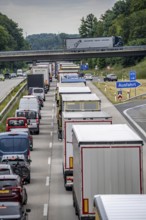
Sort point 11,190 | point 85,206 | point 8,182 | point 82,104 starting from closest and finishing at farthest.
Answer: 1. point 85,206
2. point 11,190
3. point 8,182
4. point 82,104

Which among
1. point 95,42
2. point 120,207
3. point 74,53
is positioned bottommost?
point 74,53

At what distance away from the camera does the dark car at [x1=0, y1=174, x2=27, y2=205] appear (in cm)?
2058

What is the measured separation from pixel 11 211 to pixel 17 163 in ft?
32.0

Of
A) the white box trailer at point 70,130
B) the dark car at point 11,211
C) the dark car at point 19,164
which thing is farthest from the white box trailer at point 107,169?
the dark car at point 19,164

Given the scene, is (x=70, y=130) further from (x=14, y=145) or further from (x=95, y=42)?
(x=95, y=42)

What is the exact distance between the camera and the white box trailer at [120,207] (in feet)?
38.9

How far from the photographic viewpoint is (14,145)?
104 feet

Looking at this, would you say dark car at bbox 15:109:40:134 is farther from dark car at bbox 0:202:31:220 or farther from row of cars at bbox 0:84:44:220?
dark car at bbox 0:202:31:220

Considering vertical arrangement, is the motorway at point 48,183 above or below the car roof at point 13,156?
below

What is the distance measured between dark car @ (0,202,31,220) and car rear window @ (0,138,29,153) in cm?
1242

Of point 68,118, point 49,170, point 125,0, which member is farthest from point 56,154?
point 125,0

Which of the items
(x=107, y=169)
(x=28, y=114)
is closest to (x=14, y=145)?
(x=107, y=169)

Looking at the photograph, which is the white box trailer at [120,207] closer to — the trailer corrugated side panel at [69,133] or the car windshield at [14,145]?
the trailer corrugated side panel at [69,133]

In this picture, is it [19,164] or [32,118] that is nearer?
[19,164]
